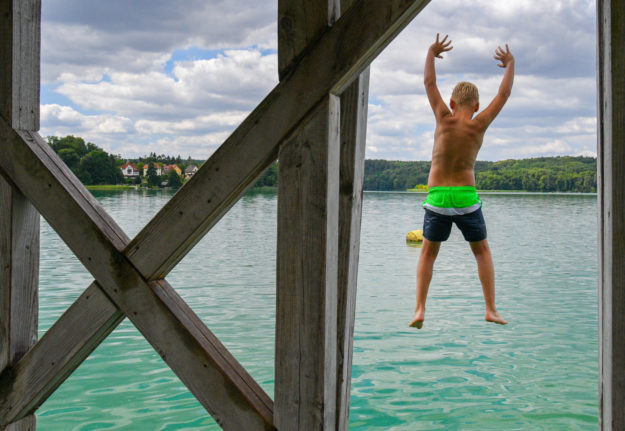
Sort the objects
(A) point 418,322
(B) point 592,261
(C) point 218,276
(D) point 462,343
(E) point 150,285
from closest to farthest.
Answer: (E) point 150,285, (A) point 418,322, (D) point 462,343, (C) point 218,276, (B) point 592,261

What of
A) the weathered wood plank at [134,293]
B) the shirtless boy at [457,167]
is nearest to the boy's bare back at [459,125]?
the shirtless boy at [457,167]

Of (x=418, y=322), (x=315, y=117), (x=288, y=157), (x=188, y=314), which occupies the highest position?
(x=315, y=117)

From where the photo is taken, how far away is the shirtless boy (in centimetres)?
387

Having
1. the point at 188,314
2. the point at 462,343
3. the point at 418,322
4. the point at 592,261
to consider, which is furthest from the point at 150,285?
the point at 592,261

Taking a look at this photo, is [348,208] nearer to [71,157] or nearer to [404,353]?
[404,353]

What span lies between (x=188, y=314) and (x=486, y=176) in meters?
9.01

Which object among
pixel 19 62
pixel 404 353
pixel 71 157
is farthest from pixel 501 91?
pixel 71 157

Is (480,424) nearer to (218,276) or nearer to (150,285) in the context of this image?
(150,285)

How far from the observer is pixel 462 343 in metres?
10.5

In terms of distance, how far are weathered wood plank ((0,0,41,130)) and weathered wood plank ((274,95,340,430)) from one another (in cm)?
140

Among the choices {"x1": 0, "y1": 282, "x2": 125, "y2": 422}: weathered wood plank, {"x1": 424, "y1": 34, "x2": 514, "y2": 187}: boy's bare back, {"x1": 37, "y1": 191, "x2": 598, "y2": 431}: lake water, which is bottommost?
{"x1": 37, "y1": 191, "x2": 598, "y2": 431}: lake water

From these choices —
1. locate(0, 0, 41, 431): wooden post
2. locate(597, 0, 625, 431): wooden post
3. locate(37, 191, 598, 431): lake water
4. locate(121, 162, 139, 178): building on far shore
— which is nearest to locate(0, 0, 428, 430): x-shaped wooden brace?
locate(0, 0, 41, 431): wooden post

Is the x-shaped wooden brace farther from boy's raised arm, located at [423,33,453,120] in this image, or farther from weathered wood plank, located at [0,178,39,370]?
boy's raised arm, located at [423,33,453,120]

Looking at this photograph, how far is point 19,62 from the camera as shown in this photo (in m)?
2.76
